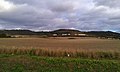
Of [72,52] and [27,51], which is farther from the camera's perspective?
[27,51]

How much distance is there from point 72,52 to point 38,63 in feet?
26.5

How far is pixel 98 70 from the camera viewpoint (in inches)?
494

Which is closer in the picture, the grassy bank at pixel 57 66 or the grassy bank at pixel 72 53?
the grassy bank at pixel 57 66

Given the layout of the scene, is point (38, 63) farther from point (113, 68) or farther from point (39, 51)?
point (39, 51)

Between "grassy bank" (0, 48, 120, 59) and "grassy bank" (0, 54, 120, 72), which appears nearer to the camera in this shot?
"grassy bank" (0, 54, 120, 72)

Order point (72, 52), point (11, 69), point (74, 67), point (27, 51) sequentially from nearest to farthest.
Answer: point (11, 69), point (74, 67), point (72, 52), point (27, 51)

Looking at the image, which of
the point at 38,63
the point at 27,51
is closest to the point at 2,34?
the point at 27,51

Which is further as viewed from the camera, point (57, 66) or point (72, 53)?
point (72, 53)

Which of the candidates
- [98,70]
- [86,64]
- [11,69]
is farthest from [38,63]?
[98,70]

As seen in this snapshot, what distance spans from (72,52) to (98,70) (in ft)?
30.0

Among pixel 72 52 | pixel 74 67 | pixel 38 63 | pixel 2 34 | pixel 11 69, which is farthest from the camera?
pixel 2 34

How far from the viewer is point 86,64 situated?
13.9 metres

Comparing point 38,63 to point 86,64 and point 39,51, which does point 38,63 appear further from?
point 39,51

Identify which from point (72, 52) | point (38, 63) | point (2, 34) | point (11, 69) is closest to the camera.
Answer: point (11, 69)
